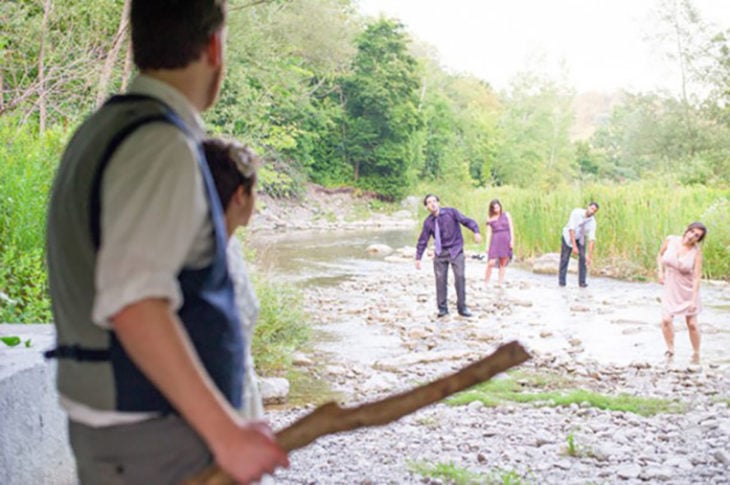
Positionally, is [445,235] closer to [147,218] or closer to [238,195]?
[238,195]

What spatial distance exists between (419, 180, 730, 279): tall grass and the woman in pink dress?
7.91 m

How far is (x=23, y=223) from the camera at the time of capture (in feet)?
22.3

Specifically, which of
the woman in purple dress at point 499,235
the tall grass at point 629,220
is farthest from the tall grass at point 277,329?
the tall grass at point 629,220

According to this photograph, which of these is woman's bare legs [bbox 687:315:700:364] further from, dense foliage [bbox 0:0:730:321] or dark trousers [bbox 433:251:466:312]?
dense foliage [bbox 0:0:730:321]

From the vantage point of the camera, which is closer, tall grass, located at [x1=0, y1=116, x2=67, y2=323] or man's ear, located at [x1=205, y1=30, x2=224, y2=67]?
man's ear, located at [x1=205, y1=30, x2=224, y2=67]

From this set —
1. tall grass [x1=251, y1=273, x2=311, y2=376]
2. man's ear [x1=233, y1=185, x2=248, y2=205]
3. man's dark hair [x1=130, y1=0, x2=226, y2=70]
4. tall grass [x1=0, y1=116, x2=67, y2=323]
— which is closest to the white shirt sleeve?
man's dark hair [x1=130, y1=0, x2=226, y2=70]

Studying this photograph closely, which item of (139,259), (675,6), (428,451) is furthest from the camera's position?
(675,6)

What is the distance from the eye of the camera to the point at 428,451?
5309 millimetres

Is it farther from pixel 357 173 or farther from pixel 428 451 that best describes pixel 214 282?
pixel 357 173

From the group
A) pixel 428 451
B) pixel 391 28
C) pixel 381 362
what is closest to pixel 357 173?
pixel 391 28

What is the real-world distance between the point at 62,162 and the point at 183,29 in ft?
0.94

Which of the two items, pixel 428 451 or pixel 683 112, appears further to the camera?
pixel 683 112

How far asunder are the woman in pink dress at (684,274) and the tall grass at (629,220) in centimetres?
791

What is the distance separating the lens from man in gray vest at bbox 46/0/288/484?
3.86 ft
